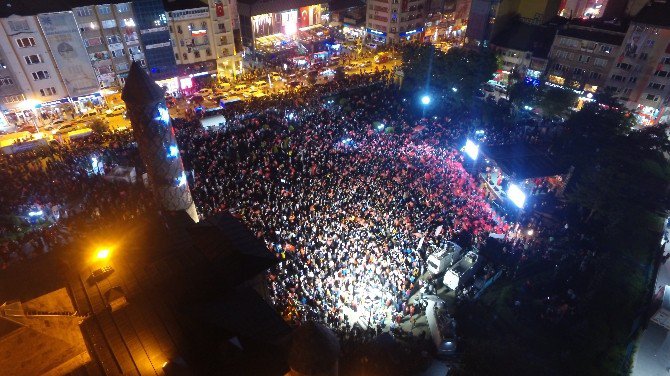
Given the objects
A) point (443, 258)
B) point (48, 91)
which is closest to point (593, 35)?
point (443, 258)

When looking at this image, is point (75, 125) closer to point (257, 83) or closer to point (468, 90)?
point (257, 83)

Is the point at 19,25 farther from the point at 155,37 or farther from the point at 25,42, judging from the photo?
the point at 155,37

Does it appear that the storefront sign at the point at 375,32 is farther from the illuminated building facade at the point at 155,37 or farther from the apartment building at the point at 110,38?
the apartment building at the point at 110,38

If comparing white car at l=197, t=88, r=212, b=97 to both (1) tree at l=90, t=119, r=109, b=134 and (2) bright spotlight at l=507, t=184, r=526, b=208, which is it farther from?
(2) bright spotlight at l=507, t=184, r=526, b=208

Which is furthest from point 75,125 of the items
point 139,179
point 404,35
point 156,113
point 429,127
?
point 404,35

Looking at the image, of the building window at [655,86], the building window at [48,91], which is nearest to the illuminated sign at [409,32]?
the building window at [655,86]
